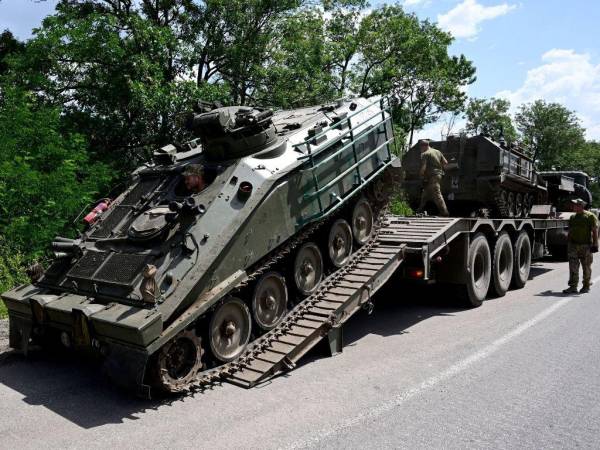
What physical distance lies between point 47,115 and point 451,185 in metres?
9.08

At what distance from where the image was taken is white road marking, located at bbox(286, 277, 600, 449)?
4.40m

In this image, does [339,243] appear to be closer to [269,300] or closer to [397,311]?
[269,300]

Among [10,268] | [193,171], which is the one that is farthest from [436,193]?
[10,268]

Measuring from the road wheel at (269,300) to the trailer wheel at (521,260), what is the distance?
6.25 m

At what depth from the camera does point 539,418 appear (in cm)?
459

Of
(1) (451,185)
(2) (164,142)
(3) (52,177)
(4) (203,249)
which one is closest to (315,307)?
(4) (203,249)

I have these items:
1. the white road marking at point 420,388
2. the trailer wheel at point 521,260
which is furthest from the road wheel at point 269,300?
the trailer wheel at point 521,260

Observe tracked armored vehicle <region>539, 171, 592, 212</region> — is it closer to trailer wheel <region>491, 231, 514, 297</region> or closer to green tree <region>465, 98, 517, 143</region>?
trailer wheel <region>491, 231, 514, 297</region>

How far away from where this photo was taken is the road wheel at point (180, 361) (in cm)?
525

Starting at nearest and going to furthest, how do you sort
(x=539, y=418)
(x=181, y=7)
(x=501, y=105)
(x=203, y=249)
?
(x=539, y=418) → (x=203, y=249) → (x=181, y=7) → (x=501, y=105)

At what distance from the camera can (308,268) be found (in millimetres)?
7246

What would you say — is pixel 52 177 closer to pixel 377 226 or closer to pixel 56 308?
pixel 56 308

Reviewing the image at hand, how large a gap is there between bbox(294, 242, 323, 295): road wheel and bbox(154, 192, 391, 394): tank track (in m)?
0.09

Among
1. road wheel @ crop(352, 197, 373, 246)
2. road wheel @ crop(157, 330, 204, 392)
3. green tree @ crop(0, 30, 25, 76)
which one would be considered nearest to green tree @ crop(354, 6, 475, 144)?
green tree @ crop(0, 30, 25, 76)
